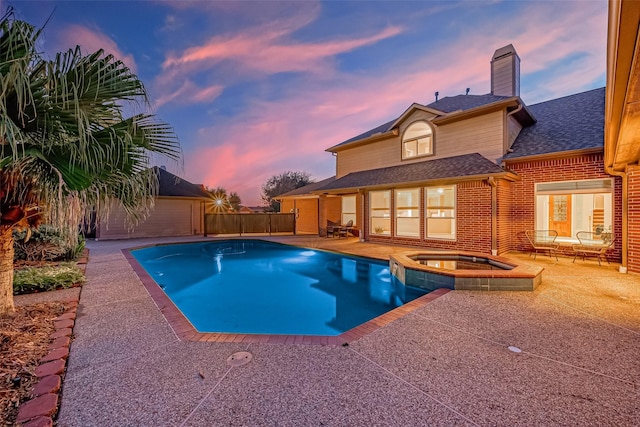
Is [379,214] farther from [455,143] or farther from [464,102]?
[464,102]

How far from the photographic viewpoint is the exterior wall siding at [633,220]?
6.26m

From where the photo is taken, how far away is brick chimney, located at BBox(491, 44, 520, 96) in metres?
11.6

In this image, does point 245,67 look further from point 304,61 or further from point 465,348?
point 465,348

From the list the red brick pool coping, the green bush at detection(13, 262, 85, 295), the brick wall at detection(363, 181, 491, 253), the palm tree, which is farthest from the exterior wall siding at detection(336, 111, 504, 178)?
the green bush at detection(13, 262, 85, 295)

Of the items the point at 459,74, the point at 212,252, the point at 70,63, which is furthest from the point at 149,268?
the point at 459,74

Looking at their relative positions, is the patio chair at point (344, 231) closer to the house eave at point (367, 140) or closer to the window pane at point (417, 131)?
the house eave at point (367, 140)

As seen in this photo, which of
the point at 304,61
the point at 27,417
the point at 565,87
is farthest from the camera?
the point at 565,87

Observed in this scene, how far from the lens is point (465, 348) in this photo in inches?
118

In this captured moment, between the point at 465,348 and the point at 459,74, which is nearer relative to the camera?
the point at 465,348

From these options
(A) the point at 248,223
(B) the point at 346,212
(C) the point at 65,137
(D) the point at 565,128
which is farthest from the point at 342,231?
(C) the point at 65,137

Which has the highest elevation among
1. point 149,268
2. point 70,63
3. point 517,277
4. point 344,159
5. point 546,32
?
point 546,32

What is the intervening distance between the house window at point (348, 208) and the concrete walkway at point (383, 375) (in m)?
13.7

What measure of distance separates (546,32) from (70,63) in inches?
487

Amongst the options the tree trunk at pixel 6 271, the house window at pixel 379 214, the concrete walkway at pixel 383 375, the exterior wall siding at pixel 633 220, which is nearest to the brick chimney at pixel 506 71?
the house window at pixel 379 214
